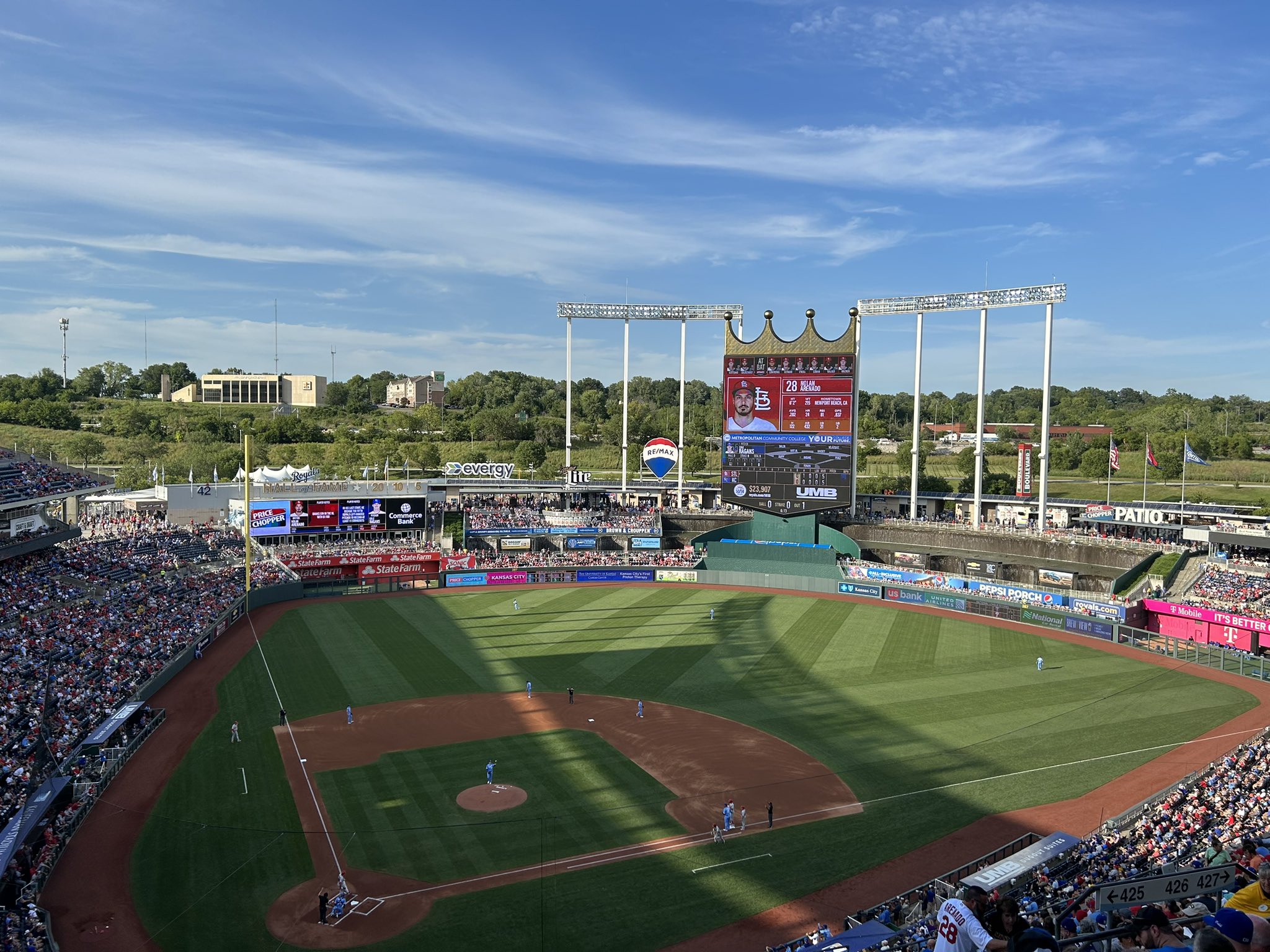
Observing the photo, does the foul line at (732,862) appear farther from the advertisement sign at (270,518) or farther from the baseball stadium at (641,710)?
the advertisement sign at (270,518)

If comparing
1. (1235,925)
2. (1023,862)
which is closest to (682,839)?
(1023,862)

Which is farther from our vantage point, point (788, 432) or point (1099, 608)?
point (788, 432)

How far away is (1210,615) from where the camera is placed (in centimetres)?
4684

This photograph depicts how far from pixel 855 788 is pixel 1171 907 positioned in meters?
20.8

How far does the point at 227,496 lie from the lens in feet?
241

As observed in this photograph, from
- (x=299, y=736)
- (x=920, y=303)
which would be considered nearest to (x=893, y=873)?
(x=299, y=736)

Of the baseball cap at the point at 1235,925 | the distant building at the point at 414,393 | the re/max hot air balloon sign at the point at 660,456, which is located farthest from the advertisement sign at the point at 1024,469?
the distant building at the point at 414,393

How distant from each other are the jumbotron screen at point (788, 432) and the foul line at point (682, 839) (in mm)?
32337

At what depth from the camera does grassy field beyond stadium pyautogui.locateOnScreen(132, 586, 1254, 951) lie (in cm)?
2294

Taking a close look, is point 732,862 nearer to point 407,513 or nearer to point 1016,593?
point 1016,593

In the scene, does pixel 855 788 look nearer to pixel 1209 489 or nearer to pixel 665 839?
pixel 665 839

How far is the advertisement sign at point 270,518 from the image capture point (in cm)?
6669

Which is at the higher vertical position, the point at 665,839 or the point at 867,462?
the point at 867,462

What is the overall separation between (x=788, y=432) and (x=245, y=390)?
134 m
